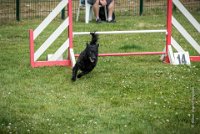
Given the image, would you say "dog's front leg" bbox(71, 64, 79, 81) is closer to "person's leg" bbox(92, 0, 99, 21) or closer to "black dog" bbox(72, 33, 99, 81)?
"black dog" bbox(72, 33, 99, 81)

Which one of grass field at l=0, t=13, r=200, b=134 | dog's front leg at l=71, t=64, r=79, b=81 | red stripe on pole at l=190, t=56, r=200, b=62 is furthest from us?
red stripe on pole at l=190, t=56, r=200, b=62

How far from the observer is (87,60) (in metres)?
9.29

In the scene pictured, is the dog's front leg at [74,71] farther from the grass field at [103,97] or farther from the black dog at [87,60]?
the grass field at [103,97]

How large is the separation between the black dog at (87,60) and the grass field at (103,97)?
0.15m

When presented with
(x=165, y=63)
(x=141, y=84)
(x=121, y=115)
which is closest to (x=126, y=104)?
(x=121, y=115)

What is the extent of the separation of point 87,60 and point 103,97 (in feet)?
4.67

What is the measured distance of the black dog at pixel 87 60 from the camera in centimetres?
915

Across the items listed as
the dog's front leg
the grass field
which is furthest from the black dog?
the grass field

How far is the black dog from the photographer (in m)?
9.15

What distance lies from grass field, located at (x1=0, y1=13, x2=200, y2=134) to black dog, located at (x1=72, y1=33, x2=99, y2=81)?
0.15 meters

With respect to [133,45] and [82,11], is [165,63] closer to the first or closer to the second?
[133,45]

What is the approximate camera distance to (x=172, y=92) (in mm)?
8258

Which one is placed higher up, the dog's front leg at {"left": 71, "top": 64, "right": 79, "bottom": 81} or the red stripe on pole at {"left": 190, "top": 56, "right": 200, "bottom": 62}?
the dog's front leg at {"left": 71, "top": 64, "right": 79, "bottom": 81}

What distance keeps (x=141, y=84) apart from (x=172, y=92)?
27.1 inches
